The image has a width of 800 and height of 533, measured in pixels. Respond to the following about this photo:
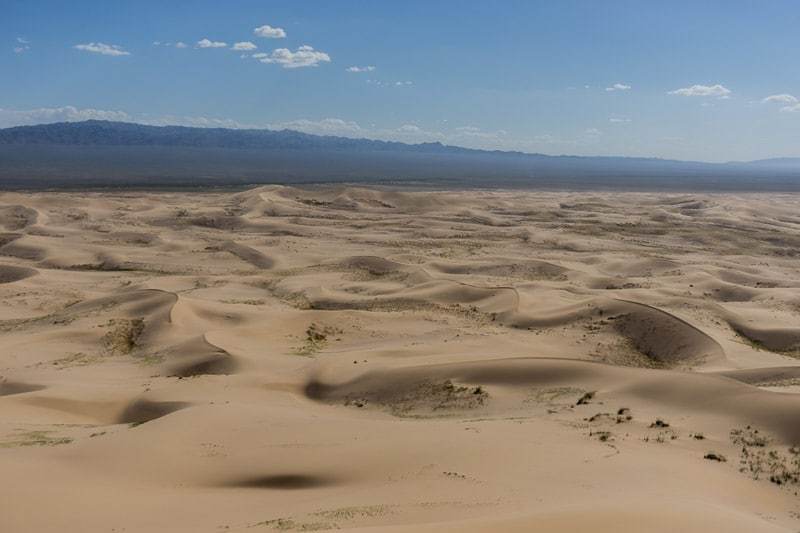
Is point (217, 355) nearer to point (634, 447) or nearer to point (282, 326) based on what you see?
point (282, 326)

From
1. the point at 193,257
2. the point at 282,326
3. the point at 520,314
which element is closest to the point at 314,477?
the point at 282,326

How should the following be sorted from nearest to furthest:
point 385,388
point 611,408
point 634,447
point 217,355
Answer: point 634,447 < point 611,408 < point 385,388 < point 217,355

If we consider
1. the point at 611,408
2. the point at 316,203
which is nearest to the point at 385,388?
the point at 611,408

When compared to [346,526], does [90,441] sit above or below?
below

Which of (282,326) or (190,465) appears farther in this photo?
(282,326)

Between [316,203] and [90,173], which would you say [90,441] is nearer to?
[316,203]

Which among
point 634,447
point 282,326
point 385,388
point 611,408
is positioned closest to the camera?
point 634,447
